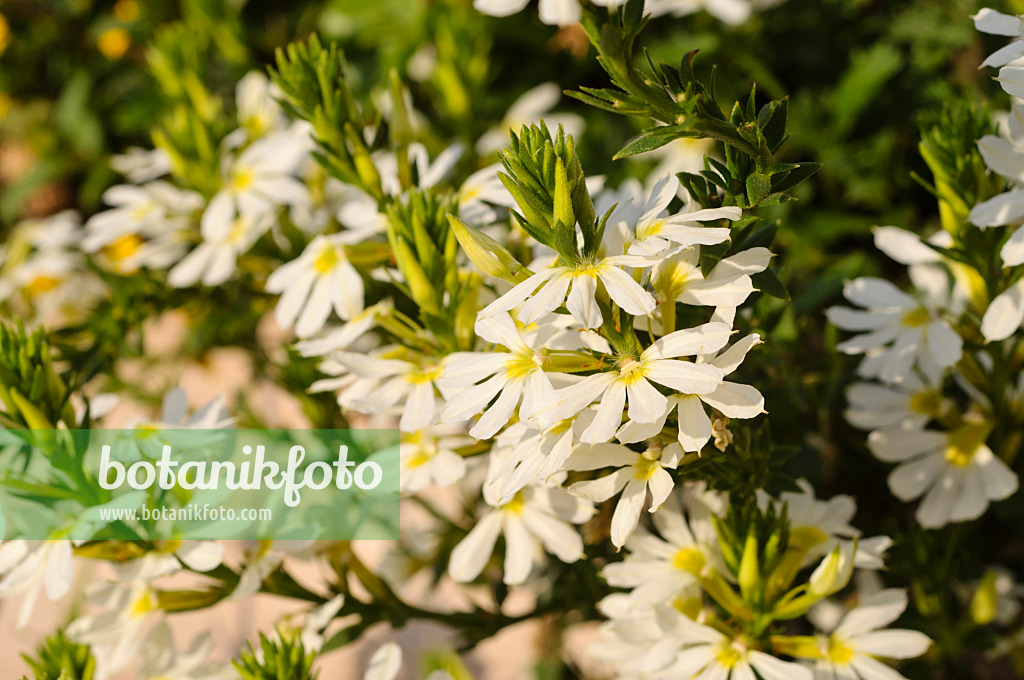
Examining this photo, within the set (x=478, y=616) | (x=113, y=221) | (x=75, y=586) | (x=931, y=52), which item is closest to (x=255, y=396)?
(x=75, y=586)

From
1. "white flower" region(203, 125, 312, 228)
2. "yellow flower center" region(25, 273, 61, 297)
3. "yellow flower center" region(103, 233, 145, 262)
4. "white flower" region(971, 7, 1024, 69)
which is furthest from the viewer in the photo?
"yellow flower center" region(103, 233, 145, 262)

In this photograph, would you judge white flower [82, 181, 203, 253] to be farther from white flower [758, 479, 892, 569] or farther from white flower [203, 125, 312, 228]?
white flower [758, 479, 892, 569]

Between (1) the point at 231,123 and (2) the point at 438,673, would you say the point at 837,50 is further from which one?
(2) the point at 438,673

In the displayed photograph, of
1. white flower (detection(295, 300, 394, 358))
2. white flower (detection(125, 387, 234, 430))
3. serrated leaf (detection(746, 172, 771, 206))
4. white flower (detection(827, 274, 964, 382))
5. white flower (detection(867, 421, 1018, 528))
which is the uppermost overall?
serrated leaf (detection(746, 172, 771, 206))

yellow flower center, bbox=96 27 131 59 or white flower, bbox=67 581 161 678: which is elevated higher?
yellow flower center, bbox=96 27 131 59

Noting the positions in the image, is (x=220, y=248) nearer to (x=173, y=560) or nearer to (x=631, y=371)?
(x=173, y=560)

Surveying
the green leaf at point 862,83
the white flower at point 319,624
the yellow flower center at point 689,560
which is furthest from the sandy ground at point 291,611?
the green leaf at point 862,83

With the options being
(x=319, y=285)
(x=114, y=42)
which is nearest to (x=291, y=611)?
(x=319, y=285)

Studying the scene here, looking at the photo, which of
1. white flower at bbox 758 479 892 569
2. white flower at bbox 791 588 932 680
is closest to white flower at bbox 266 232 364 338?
white flower at bbox 758 479 892 569
